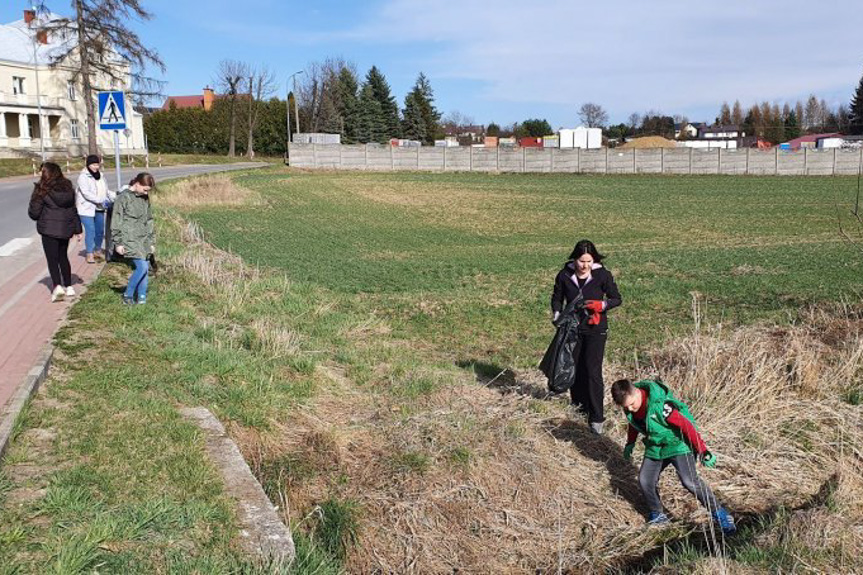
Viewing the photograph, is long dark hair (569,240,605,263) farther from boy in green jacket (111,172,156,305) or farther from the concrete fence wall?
the concrete fence wall

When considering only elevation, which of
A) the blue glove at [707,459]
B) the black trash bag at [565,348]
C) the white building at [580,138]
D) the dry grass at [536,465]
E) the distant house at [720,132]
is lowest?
the dry grass at [536,465]

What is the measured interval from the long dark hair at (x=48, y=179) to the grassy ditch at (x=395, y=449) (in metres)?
1.35

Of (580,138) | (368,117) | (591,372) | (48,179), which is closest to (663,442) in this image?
(591,372)

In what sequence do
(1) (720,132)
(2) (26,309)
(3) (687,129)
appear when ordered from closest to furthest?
(2) (26,309) < (1) (720,132) < (3) (687,129)

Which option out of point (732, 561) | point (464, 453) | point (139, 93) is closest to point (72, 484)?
point (464, 453)

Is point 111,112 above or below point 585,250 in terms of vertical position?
above

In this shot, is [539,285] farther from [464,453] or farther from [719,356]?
[464,453]

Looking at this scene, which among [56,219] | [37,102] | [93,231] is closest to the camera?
[56,219]

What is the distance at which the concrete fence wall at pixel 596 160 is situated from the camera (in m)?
57.0

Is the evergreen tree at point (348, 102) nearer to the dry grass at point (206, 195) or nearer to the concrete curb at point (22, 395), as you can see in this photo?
the dry grass at point (206, 195)

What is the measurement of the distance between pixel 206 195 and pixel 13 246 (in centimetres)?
1635

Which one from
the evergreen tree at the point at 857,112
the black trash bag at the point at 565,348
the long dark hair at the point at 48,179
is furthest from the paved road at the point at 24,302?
the evergreen tree at the point at 857,112

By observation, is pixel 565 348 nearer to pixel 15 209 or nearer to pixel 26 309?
pixel 26 309

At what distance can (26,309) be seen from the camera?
8.66m
